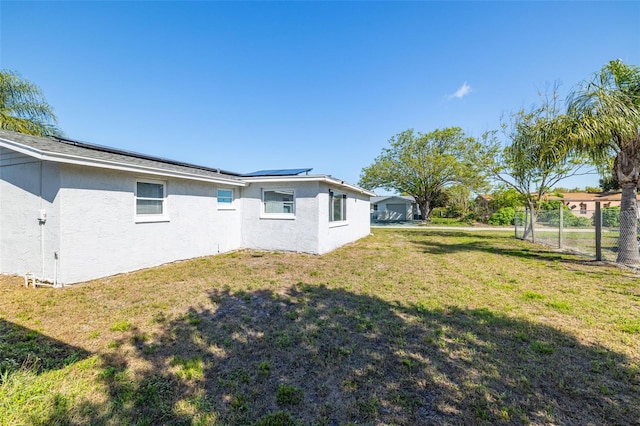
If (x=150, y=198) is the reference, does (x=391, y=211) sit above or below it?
below

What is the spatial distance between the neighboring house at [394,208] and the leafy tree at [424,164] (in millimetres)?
7277

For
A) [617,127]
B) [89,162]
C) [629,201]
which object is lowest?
[629,201]

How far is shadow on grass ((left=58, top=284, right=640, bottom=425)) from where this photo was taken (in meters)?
2.17

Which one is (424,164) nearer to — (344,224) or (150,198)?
(344,224)

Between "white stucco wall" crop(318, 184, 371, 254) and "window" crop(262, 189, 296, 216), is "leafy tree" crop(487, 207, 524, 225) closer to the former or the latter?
"white stucco wall" crop(318, 184, 371, 254)

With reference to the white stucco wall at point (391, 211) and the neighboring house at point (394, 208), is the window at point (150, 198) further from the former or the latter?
the white stucco wall at point (391, 211)

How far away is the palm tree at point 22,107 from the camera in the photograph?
12906mm

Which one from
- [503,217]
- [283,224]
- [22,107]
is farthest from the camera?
[503,217]

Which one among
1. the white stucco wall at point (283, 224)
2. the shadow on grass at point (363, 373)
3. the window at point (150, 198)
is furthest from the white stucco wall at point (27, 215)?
the white stucco wall at point (283, 224)

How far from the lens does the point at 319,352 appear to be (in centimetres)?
313

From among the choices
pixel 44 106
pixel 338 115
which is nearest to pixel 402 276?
pixel 338 115

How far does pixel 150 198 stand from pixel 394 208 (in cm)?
3636

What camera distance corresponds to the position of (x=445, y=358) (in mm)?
2992

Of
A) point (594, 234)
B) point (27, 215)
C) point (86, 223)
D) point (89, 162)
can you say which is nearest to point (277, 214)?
point (86, 223)
